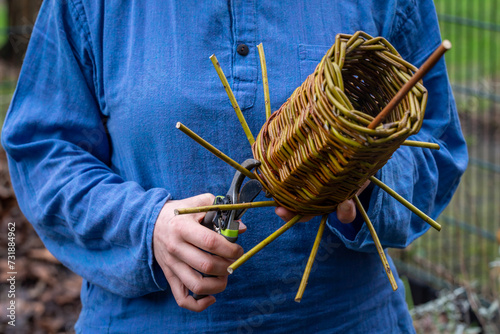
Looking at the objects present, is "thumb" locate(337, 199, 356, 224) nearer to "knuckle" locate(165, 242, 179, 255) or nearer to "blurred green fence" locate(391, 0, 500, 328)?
"knuckle" locate(165, 242, 179, 255)

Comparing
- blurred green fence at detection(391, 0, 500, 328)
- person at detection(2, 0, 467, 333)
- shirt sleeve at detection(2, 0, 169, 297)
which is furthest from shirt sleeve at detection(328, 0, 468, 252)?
blurred green fence at detection(391, 0, 500, 328)

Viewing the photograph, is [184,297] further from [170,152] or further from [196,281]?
[170,152]

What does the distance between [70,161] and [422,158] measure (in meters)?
0.72

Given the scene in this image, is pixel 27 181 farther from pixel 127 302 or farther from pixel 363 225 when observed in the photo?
pixel 363 225

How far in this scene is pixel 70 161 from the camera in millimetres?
1048

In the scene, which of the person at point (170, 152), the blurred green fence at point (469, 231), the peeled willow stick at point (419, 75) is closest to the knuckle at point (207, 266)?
the person at point (170, 152)

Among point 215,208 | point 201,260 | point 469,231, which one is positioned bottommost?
point 469,231

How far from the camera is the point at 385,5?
109 centimetres

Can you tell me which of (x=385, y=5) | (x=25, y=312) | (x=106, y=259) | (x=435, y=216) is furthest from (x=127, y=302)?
(x=25, y=312)

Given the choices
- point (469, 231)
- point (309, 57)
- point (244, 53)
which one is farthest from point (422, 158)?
point (469, 231)

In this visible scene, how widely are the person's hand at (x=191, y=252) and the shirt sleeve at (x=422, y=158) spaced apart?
258 millimetres

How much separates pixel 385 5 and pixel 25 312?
222 centimetres

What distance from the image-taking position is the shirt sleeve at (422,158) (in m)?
1.00

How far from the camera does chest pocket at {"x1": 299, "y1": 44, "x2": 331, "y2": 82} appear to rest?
1022 millimetres
